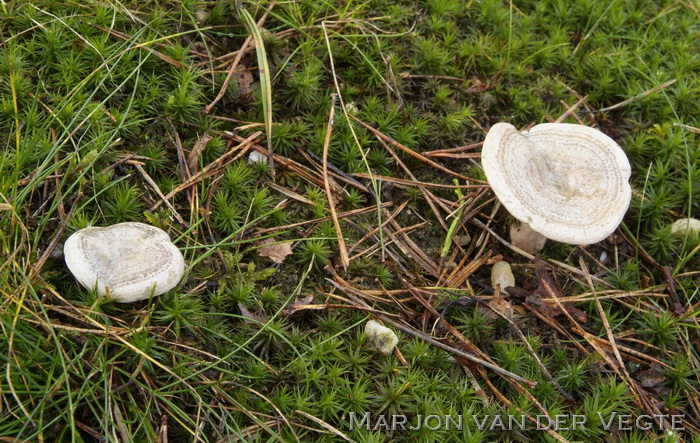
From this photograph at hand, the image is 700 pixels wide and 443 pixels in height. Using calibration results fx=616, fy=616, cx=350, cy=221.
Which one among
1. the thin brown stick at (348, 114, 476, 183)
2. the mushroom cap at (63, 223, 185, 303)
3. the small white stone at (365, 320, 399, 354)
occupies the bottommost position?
the small white stone at (365, 320, 399, 354)

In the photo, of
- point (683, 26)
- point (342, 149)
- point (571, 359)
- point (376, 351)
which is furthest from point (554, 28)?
point (376, 351)

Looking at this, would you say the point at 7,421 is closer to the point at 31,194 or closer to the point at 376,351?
the point at 31,194

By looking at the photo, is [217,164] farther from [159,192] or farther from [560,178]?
[560,178]

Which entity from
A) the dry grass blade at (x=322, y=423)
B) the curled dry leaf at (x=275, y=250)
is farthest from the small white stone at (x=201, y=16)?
the dry grass blade at (x=322, y=423)

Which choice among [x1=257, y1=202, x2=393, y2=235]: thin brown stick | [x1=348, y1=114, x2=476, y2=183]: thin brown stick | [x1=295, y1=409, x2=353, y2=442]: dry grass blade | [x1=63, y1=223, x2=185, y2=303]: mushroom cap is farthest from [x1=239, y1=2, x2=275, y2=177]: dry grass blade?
[x1=295, y1=409, x2=353, y2=442]: dry grass blade

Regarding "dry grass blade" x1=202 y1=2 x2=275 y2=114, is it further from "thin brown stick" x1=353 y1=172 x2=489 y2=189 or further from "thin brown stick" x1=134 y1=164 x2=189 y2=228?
"thin brown stick" x1=353 y1=172 x2=489 y2=189
